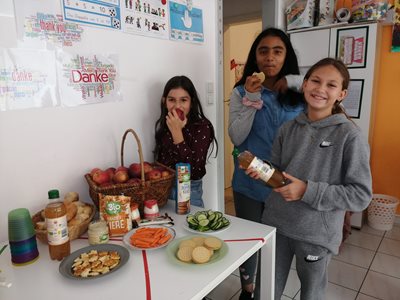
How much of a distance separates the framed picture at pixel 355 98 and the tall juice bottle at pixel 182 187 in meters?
1.85

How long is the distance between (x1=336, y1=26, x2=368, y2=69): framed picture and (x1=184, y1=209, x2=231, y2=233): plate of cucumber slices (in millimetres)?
1991

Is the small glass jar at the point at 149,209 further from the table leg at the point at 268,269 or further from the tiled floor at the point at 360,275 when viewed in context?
the tiled floor at the point at 360,275

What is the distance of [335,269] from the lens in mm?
2010

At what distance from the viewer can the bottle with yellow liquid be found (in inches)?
38.6

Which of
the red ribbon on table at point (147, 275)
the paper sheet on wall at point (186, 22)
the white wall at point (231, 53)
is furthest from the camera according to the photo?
the white wall at point (231, 53)

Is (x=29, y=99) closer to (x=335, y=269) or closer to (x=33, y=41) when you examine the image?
(x=33, y=41)

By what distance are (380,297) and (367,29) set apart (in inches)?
74.3

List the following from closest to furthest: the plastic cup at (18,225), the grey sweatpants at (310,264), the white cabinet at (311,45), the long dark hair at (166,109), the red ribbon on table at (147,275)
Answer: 1. the red ribbon on table at (147,275)
2. the plastic cup at (18,225)
3. the grey sweatpants at (310,264)
4. the long dark hair at (166,109)
5. the white cabinet at (311,45)

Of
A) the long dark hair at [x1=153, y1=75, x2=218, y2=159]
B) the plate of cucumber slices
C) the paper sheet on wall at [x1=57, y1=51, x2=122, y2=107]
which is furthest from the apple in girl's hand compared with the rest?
the plate of cucumber slices

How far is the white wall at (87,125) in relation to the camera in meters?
1.04

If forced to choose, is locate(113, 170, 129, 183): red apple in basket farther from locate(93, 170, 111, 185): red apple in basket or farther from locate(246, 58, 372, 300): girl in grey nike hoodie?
locate(246, 58, 372, 300): girl in grey nike hoodie

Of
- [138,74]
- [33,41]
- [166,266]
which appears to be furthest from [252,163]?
[33,41]

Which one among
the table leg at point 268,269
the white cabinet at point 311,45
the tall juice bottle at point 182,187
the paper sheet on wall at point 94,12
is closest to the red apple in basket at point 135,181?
the tall juice bottle at point 182,187

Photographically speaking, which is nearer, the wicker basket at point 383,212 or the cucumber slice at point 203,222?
the cucumber slice at point 203,222
